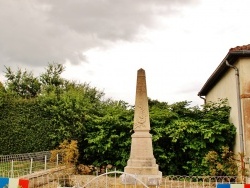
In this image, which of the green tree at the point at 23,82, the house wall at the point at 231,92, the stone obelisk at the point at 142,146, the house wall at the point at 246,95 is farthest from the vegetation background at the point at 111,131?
the green tree at the point at 23,82

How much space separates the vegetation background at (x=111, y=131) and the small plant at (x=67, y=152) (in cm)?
67

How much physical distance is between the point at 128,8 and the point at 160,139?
671cm

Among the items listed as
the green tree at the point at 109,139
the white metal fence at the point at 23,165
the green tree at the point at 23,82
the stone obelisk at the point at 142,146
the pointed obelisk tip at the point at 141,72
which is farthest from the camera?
the green tree at the point at 23,82

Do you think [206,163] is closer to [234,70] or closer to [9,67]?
[234,70]

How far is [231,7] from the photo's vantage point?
1023cm

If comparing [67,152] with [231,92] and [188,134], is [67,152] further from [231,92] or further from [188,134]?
[231,92]

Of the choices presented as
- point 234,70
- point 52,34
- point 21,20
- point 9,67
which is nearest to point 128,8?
point 52,34

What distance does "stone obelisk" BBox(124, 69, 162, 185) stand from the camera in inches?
429

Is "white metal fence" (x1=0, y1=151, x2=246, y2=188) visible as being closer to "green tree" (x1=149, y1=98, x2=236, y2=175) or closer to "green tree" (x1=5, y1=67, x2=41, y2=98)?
"green tree" (x1=149, y1=98, x2=236, y2=175)

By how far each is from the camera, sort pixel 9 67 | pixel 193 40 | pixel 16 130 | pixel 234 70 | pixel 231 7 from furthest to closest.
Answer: pixel 9 67, pixel 16 130, pixel 234 70, pixel 193 40, pixel 231 7

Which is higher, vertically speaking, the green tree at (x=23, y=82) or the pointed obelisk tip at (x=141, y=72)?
the green tree at (x=23, y=82)

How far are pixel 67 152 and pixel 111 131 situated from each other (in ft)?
8.21

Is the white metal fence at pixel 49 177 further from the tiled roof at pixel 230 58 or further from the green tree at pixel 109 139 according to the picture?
the tiled roof at pixel 230 58

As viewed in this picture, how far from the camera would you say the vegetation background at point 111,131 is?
14.1 meters
